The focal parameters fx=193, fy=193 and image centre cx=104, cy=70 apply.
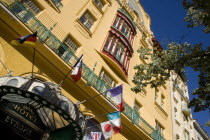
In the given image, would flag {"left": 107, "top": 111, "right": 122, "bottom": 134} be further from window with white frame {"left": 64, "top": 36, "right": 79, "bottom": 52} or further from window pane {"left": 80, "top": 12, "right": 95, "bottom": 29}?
window pane {"left": 80, "top": 12, "right": 95, "bottom": 29}

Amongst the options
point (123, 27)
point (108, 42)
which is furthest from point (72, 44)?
point (123, 27)

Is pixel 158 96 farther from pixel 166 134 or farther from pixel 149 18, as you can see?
pixel 149 18

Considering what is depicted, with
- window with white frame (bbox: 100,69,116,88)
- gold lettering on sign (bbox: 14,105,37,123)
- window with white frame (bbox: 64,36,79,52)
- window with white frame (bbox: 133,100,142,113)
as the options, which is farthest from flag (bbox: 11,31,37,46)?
window with white frame (bbox: 133,100,142,113)

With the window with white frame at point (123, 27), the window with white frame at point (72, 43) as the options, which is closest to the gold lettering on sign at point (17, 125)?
the window with white frame at point (72, 43)

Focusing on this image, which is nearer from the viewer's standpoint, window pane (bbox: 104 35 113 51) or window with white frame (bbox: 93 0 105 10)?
window pane (bbox: 104 35 113 51)

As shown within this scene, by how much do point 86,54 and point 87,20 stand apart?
4.26 m

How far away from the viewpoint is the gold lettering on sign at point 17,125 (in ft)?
27.5

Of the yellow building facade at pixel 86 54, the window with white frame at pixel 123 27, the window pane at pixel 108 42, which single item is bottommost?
the yellow building facade at pixel 86 54

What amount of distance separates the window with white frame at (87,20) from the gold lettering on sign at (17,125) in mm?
10016

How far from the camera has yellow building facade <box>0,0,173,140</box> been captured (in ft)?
33.3

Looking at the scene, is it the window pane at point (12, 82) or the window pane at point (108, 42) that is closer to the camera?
the window pane at point (12, 82)

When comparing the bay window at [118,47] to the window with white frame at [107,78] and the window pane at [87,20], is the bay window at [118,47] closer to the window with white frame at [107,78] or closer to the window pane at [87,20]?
the window with white frame at [107,78]

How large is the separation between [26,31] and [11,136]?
17.5 feet

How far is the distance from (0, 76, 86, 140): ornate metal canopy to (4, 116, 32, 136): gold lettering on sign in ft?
1.23
